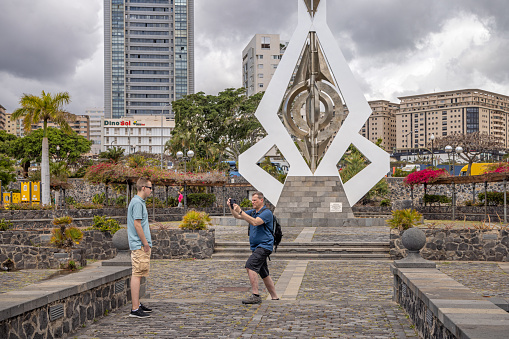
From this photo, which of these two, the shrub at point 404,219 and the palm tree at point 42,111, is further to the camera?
the palm tree at point 42,111

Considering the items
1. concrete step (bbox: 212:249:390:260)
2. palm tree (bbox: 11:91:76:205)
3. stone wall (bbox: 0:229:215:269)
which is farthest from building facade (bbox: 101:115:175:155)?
concrete step (bbox: 212:249:390:260)

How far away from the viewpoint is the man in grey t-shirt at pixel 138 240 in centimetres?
693

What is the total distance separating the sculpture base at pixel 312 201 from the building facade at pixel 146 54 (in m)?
111

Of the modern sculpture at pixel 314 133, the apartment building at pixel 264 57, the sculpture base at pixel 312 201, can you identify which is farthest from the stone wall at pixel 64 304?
the apartment building at pixel 264 57

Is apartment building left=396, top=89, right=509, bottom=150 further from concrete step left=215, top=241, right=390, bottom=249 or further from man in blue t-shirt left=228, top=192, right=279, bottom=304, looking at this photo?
man in blue t-shirt left=228, top=192, right=279, bottom=304

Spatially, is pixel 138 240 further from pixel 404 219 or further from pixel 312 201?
pixel 312 201

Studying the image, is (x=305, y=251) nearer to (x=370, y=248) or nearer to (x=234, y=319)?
(x=370, y=248)

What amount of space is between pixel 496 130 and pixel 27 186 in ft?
423

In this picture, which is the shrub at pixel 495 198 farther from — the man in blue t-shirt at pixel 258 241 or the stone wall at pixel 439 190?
the man in blue t-shirt at pixel 258 241

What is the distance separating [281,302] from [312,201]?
18045 mm

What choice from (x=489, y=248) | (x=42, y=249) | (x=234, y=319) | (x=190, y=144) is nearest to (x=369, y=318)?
(x=234, y=319)

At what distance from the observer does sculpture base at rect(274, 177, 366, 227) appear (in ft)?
84.1

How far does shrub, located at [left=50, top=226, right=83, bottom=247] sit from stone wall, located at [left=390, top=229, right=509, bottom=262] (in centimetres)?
785

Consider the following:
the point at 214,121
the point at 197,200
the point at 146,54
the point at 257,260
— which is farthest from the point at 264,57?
the point at 257,260
